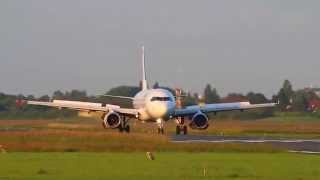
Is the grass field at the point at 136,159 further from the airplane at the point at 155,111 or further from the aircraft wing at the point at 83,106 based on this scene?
the aircraft wing at the point at 83,106

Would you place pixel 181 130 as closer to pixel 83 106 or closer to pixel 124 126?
pixel 124 126

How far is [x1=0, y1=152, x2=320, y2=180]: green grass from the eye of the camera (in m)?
29.4

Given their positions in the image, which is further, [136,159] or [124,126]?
[124,126]

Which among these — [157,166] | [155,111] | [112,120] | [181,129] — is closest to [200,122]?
[181,129]

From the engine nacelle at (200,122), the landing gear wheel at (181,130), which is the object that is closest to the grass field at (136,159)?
the landing gear wheel at (181,130)

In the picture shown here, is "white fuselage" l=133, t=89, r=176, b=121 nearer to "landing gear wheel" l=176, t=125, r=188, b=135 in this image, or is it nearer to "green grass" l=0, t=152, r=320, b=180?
"landing gear wheel" l=176, t=125, r=188, b=135

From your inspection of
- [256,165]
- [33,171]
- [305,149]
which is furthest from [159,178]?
[305,149]

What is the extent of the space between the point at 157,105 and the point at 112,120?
17.3 ft

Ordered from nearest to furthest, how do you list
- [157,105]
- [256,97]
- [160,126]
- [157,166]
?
[157,166]
[160,126]
[157,105]
[256,97]

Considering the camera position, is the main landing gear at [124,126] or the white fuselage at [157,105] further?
the main landing gear at [124,126]

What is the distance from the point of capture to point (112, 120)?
76188 mm

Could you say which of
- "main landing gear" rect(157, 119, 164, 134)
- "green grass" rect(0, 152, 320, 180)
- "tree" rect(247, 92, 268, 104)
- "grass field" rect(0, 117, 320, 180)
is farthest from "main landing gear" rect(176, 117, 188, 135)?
"tree" rect(247, 92, 268, 104)

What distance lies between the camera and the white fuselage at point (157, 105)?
239 ft

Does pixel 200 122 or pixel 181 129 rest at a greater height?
pixel 200 122
